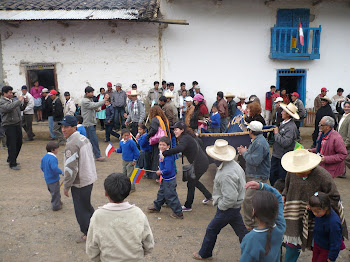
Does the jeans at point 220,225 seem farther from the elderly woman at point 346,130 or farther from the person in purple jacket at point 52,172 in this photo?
the elderly woman at point 346,130

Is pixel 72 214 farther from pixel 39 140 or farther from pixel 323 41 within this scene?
pixel 323 41

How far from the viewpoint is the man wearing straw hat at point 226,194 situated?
4.00 m

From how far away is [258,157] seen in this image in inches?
189

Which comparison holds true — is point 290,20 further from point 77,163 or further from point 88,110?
point 77,163

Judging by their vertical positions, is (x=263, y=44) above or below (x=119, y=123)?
above

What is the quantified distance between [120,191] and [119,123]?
29.8 ft

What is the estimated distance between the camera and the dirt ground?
4.54m

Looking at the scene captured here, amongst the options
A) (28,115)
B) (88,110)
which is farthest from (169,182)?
(28,115)

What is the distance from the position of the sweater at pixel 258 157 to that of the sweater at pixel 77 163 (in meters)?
2.25

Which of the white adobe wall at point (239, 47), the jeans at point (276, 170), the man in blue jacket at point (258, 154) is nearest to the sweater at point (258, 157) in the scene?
the man in blue jacket at point (258, 154)

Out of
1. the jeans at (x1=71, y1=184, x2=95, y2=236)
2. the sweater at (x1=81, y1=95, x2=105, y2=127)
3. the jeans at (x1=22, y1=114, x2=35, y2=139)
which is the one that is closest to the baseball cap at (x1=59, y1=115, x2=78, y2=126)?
the jeans at (x1=71, y1=184, x2=95, y2=236)

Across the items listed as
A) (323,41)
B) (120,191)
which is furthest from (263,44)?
(120,191)

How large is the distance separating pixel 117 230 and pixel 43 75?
12633 millimetres

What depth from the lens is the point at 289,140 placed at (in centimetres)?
567
